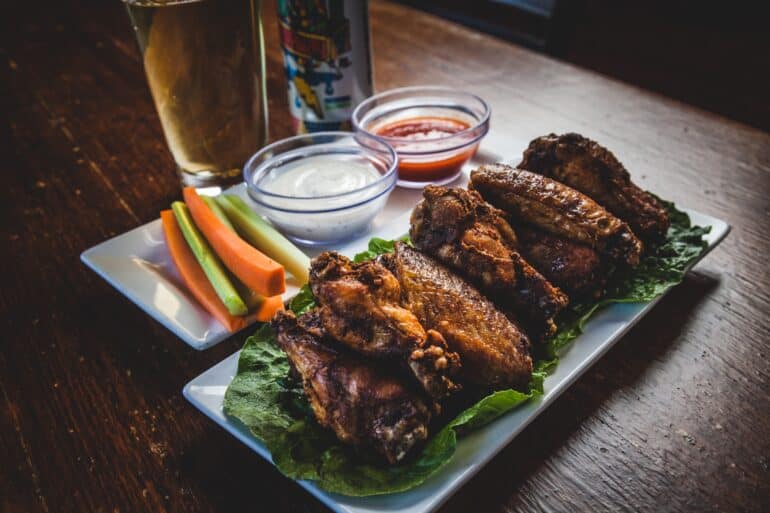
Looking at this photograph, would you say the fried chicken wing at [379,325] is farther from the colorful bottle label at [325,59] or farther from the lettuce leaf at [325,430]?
the colorful bottle label at [325,59]

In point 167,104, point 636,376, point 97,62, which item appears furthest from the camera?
point 97,62

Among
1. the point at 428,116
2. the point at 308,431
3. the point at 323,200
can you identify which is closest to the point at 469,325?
the point at 308,431

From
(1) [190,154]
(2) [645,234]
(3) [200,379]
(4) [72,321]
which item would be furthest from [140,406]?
(2) [645,234]

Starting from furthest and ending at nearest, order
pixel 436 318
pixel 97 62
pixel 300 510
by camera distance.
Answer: pixel 97 62 → pixel 436 318 → pixel 300 510

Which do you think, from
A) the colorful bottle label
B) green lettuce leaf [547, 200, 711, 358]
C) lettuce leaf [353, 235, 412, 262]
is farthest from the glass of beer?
green lettuce leaf [547, 200, 711, 358]

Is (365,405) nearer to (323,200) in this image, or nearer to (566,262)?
(566,262)

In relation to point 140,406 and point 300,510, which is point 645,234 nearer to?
point 300,510
